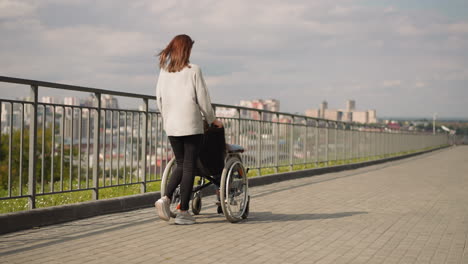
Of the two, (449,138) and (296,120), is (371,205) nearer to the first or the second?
(296,120)

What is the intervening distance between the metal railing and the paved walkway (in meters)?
0.68

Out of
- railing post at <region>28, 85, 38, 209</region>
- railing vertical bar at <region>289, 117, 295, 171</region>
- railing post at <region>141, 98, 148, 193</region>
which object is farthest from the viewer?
railing vertical bar at <region>289, 117, 295, 171</region>

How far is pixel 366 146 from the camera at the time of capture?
79.7 ft

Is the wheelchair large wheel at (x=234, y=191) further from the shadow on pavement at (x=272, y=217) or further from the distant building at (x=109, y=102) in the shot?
the distant building at (x=109, y=102)

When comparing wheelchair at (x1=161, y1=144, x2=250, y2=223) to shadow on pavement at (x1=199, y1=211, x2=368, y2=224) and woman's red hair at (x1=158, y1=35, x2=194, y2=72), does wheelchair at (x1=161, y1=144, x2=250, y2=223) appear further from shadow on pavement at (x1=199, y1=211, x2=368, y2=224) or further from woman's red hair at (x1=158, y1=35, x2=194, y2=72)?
woman's red hair at (x1=158, y1=35, x2=194, y2=72)

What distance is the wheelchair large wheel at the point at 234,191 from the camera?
7.08 metres

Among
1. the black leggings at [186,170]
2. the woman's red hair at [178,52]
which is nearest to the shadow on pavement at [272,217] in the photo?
the black leggings at [186,170]

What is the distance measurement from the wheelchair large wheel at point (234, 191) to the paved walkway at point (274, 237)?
145 millimetres

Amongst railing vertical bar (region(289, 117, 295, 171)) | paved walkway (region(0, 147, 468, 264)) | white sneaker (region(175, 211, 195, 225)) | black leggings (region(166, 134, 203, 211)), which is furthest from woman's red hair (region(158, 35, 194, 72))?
railing vertical bar (region(289, 117, 295, 171))

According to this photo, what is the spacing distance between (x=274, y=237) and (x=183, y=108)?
1672 millimetres

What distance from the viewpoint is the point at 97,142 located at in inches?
320

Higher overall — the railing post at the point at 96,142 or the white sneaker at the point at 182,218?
the railing post at the point at 96,142

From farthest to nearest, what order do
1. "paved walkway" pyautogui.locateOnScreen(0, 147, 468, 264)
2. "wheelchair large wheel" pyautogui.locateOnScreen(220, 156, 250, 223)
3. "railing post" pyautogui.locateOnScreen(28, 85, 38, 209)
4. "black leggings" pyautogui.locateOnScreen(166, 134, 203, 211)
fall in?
"wheelchair large wheel" pyautogui.locateOnScreen(220, 156, 250, 223) → "black leggings" pyautogui.locateOnScreen(166, 134, 203, 211) → "railing post" pyautogui.locateOnScreen(28, 85, 38, 209) → "paved walkway" pyautogui.locateOnScreen(0, 147, 468, 264)

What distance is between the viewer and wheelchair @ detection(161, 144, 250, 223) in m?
7.10
